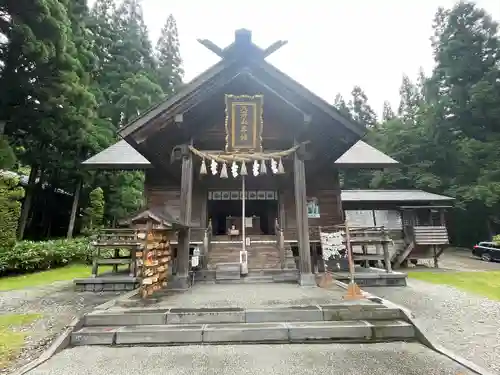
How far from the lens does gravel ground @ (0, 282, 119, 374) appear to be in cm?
471

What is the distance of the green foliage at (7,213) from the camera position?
1238 cm

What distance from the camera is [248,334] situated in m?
4.72

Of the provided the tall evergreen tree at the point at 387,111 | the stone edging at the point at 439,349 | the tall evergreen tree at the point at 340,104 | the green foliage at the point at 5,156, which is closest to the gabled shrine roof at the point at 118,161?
the green foliage at the point at 5,156

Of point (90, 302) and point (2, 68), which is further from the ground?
point (2, 68)

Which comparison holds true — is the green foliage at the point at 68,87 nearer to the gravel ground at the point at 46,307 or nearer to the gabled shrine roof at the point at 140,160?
the gabled shrine roof at the point at 140,160

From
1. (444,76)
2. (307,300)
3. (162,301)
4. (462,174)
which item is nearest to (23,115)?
(162,301)

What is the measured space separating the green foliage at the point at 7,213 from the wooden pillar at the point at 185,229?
971cm

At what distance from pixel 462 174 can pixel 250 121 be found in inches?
1098

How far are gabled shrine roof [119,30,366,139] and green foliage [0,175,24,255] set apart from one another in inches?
377

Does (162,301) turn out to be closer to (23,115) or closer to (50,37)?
(50,37)

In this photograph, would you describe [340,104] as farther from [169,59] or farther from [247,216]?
[247,216]

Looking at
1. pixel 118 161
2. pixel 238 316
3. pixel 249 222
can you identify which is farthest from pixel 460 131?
pixel 238 316

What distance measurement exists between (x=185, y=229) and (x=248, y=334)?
3.74 meters

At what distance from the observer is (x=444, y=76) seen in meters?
30.8
